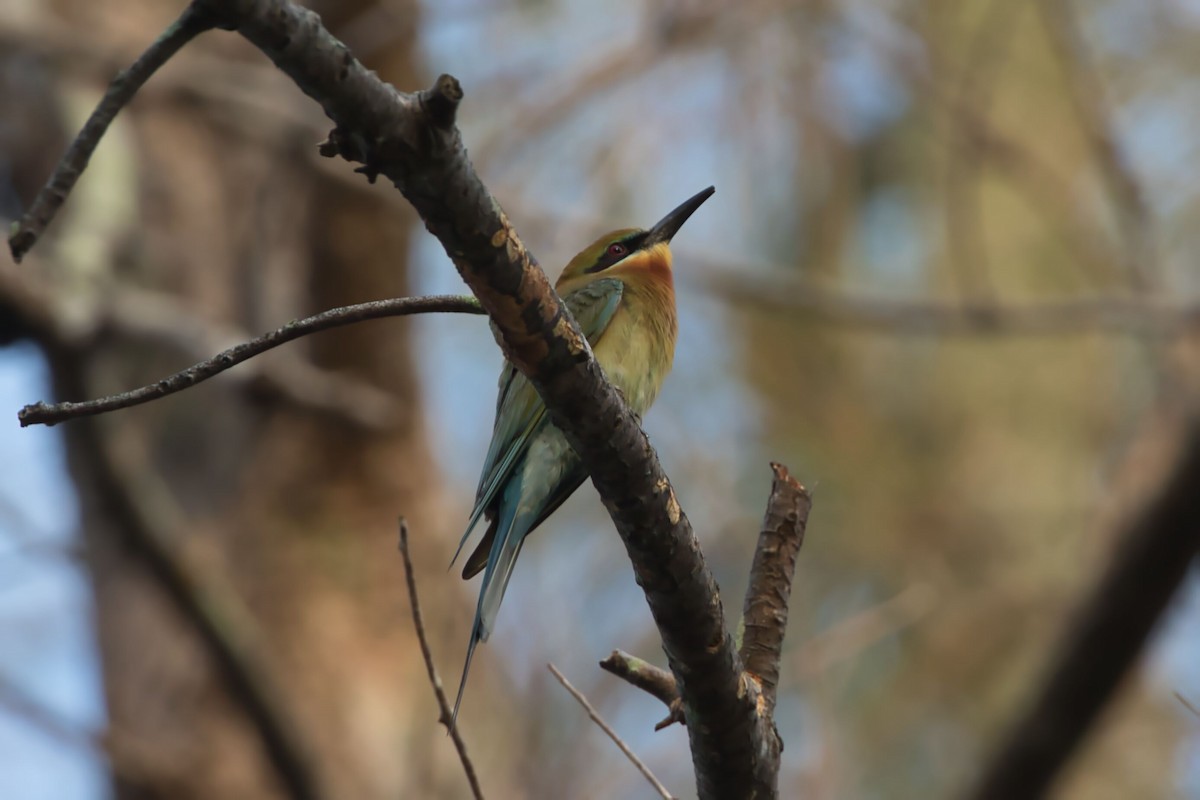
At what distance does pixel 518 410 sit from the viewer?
3.39 m

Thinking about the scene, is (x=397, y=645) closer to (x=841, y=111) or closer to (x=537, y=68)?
(x=537, y=68)

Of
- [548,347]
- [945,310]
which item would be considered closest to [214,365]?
[548,347]

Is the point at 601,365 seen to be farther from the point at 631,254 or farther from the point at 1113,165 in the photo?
the point at 1113,165

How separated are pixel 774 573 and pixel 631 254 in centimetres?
193

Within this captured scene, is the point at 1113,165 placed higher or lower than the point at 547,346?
higher

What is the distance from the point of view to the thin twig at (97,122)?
120 centimetres

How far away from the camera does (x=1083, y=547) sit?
458 centimetres

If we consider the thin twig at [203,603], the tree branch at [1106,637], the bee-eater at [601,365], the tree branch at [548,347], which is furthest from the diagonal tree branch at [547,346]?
the thin twig at [203,603]

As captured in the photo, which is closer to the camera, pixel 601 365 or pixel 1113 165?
pixel 601 365

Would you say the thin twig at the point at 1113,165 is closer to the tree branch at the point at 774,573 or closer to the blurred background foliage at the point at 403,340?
the blurred background foliage at the point at 403,340

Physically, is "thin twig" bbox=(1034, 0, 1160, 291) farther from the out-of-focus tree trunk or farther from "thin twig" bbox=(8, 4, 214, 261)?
"thin twig" bbox=(8, 4, 214, 261)

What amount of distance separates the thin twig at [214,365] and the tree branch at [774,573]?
100 cm

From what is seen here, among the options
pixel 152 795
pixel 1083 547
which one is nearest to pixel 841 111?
pixel 1083 547

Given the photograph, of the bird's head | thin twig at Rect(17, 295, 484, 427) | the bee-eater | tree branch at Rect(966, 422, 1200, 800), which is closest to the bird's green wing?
the bee-eater
